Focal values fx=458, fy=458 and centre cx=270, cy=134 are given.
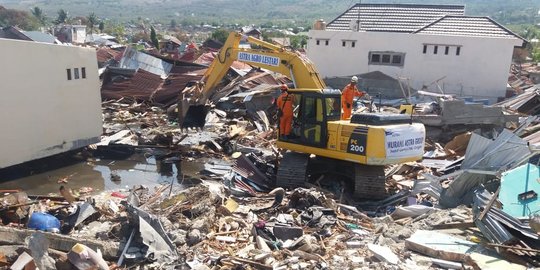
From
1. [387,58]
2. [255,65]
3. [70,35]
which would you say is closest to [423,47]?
[387,58]

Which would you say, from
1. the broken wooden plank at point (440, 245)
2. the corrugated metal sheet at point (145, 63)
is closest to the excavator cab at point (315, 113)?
the broken wooden plank at point (440, 245)

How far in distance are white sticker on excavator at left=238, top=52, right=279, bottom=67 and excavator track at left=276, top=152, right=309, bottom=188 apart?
3.10 m

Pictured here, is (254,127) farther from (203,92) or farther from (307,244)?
(307,244)

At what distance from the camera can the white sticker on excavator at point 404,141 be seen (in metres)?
9.09

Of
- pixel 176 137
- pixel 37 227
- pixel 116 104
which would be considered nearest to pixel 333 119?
pixel 37 227

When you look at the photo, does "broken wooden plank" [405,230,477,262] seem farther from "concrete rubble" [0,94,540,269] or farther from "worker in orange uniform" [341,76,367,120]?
"worker in orange uniform" [341,76,367,120]

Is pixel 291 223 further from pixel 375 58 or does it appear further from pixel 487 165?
pixel 375 58

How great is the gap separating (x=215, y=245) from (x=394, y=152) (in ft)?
14.0

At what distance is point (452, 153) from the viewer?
12477 millimetres

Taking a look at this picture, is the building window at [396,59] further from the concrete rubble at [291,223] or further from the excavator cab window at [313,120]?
the excavator cab window at [313,120]

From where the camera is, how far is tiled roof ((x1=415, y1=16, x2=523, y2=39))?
20.5m

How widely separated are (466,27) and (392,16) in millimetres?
4159

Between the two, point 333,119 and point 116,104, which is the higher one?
point 333,119

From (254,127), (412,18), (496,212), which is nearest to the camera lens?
(496,212)
